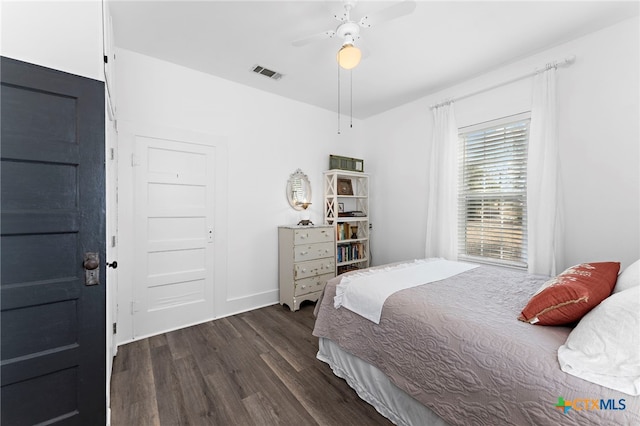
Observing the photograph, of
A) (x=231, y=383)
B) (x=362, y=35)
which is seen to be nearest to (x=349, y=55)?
(x=362, y=35)

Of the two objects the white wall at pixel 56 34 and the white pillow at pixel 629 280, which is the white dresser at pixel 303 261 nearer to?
the white wall at pixel 56 34

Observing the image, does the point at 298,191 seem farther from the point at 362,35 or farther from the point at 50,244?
the point at 50,244

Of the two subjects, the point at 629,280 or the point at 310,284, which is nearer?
the point at 629,280

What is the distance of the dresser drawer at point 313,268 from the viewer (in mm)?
3213

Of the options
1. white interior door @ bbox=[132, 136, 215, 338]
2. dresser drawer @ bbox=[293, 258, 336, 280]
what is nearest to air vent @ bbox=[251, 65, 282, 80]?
white interior door @ bbox=[132, 136, 215, 338]

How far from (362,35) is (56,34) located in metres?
2.05

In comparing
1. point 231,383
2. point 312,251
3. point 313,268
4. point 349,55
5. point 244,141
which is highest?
point 349,55

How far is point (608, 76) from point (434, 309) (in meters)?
2.52

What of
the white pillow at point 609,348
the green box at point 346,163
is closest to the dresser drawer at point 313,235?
the green box at point 346,163

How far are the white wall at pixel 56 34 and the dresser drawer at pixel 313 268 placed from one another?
8.12 feet

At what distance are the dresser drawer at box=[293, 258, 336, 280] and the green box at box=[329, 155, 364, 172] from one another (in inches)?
53.5

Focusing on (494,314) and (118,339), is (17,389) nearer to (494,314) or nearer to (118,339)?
(118,339)

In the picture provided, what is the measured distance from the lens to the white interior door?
2547 millimetres

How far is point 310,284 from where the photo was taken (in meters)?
3.32
